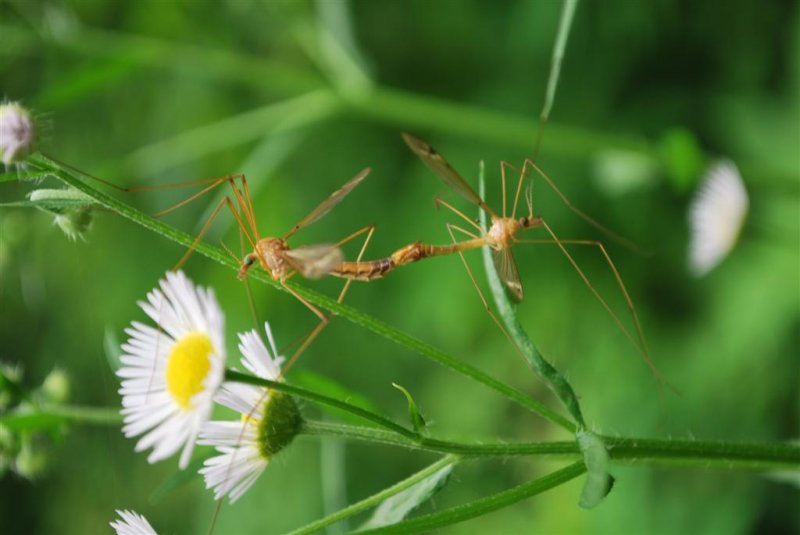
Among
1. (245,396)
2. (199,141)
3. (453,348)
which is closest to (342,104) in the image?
(199,141)

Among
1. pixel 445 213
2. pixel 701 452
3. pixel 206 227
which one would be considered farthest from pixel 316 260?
pixel 445 213

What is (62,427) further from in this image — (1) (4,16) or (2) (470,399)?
(2) (470,399)

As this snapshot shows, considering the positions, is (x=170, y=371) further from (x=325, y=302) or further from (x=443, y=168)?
(x=443, y=168)

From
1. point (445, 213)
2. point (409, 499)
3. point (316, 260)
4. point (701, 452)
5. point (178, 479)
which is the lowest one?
point (445, 213)

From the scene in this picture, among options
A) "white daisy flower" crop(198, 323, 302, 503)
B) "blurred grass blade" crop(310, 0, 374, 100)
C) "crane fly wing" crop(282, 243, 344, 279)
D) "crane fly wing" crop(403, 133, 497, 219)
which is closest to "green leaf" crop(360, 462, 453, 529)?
"white daisy flower" crop(198, 323, 302, 503)

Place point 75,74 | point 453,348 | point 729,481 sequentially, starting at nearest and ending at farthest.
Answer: point 75,74 → point 729,481 → point 453,348

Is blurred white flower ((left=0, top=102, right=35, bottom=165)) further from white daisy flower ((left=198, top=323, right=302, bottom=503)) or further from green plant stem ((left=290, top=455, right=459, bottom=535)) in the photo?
green plant stem ((left=290, top=455, right=459, bottom=535))
